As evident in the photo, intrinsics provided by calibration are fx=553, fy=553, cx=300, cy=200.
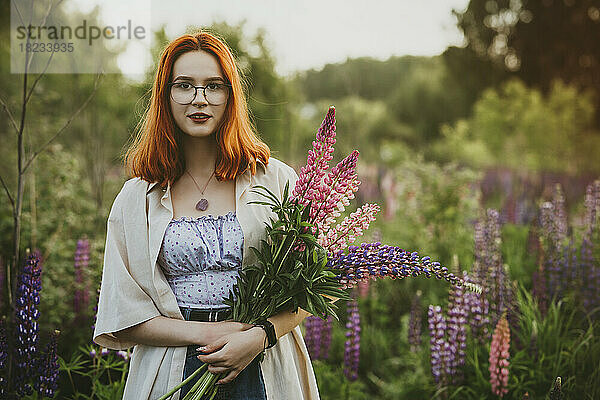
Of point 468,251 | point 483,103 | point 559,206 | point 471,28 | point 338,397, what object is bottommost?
point 338,397

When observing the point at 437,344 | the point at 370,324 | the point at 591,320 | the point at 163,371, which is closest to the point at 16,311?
the point at 163,371

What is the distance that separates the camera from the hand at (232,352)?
1.32 m

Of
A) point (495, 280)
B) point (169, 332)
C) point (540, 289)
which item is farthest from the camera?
point (540, 289)

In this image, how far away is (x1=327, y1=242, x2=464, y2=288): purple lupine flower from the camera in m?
1.35

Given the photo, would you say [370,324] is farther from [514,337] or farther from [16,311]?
[16,311]

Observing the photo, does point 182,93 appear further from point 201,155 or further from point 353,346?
point 353,346

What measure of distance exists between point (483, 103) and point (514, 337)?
2.73 meters

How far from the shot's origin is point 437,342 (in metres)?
2.63

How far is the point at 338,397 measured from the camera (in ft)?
9.59

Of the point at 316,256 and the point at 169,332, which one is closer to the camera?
the point at 316,256

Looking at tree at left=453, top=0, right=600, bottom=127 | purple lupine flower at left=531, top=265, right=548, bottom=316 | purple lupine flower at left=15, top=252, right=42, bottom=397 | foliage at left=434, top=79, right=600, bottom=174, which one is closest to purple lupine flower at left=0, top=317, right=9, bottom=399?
purple lupine flower at left=15, top=252, right=42, bottom=397

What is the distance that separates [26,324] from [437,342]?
5.84ft

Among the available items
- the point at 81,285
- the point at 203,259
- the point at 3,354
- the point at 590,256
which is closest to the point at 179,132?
the point at 203,259

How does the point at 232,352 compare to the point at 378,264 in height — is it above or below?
below
